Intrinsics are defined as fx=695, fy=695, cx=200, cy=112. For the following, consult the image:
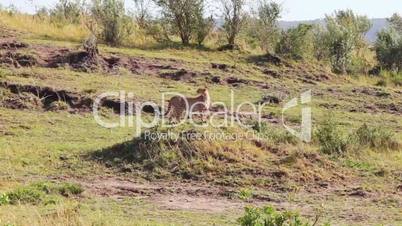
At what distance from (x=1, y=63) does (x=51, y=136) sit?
4767mm

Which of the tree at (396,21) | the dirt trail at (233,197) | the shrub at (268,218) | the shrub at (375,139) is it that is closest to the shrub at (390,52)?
the tree at (396,21)

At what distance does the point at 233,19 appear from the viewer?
2373 centimetres

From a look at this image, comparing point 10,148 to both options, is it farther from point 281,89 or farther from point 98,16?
point 98,16

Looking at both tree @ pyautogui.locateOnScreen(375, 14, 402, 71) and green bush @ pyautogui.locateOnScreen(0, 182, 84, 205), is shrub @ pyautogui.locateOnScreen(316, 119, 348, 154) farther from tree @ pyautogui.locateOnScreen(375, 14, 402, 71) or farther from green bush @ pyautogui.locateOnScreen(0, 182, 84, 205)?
tree @ pyautogui.locateOnScreen(375, 14, 402, 71)

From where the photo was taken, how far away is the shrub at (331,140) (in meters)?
12.3

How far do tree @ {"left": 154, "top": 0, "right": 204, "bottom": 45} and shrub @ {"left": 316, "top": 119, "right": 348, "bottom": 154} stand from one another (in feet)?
35.5

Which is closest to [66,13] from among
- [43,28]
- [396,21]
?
[43,28]

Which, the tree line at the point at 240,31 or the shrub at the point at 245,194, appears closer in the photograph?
the shrub at the point at 245,194

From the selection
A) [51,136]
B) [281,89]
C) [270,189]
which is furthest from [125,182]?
[281,89]

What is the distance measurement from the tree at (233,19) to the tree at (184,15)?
97 centimetres

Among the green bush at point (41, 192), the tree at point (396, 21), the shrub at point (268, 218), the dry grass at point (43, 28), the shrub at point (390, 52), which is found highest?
the tree at point (396, 21)

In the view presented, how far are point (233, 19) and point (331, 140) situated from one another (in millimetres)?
11817

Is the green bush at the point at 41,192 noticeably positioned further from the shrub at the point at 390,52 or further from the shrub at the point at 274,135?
the shrub at the point at 390,52

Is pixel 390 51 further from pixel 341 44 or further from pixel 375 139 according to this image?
pixel 375 139
